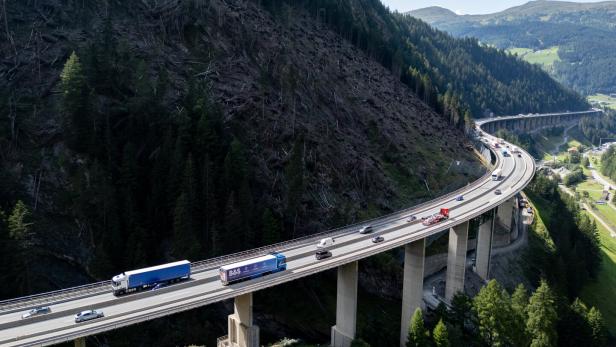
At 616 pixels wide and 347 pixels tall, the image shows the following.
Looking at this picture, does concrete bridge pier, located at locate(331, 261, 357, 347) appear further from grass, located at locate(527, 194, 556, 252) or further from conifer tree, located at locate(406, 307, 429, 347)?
grass, located at locate(527, 194, 556, 252)

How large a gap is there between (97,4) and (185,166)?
5084 centimetres

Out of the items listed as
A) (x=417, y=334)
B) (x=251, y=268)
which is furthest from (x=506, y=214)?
(x=251, y=268)

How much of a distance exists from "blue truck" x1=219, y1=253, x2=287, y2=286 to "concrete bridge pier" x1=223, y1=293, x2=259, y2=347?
2.17 m

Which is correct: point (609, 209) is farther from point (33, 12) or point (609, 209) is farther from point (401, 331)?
point (33, 12)

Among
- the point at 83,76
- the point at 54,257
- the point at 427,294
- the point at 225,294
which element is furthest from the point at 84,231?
the point at 427,294

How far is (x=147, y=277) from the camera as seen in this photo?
160 feet

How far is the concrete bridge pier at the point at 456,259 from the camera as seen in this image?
259 feet

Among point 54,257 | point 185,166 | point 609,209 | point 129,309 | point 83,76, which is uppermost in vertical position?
point 83,76

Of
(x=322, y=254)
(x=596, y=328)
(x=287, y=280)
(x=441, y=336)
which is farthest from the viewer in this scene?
(x=596, y=328)

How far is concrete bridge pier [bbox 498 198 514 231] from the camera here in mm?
105562

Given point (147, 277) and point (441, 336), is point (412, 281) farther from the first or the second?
point (147, 277)

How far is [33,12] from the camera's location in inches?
3656

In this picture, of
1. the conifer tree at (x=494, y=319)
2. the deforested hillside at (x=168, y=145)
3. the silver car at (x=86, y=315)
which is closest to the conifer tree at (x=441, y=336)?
the conifer tree at (x=494, y=319)

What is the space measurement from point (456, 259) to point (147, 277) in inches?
1975
